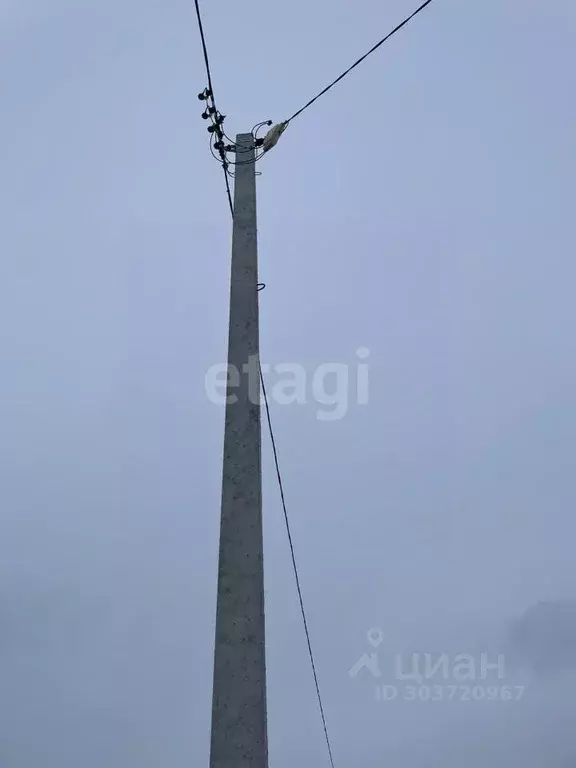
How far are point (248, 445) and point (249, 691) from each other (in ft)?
6.44

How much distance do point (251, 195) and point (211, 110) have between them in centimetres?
145

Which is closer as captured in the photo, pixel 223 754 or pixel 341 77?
pixel 223 754

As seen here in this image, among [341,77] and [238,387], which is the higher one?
[341,77]

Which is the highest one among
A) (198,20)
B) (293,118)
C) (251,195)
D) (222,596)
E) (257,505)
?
(198,20)

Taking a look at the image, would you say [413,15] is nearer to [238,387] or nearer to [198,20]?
[198,20]

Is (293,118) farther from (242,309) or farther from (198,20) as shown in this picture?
(242,309)

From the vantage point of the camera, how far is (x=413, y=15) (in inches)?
324

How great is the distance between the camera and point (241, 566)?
6.16m

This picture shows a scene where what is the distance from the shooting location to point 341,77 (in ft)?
28.9

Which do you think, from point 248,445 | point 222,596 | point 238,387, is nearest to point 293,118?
point 238,387

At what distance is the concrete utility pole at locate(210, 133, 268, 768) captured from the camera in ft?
18.4

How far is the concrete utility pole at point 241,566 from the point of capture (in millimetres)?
5609

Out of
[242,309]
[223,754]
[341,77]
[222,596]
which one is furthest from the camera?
[341,77]

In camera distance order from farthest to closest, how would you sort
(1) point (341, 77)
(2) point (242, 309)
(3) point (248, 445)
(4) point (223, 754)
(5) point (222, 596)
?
(1) point (341, 77) < (2) point (242, 309) < (3) point (248, 445) < (5) point (222, 596) < (4) point (223, 754)
